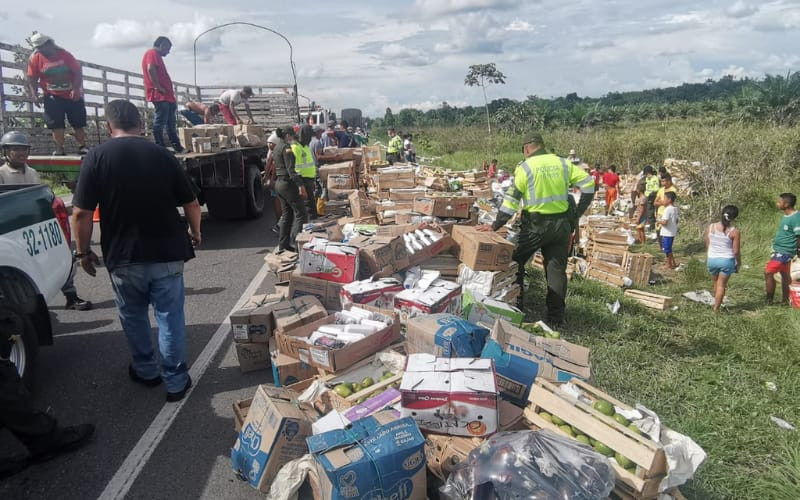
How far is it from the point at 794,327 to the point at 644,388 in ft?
10.1

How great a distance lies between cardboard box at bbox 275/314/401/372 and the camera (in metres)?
3.65

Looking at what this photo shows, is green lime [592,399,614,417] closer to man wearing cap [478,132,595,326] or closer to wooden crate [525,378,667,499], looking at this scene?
wooden crate [525,378,667,499]

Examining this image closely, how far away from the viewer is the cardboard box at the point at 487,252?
5.83 meters

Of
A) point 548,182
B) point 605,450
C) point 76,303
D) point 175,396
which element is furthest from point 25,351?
point 548,182

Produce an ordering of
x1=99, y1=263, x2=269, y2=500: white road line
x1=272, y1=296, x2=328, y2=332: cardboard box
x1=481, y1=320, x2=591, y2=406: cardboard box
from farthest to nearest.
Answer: x1=272, y1=296, x2=328, y2=332: cardboard box, x1=481, y1=320, x2=591, y2=406: cardboard box, x1=99, y1=263, x2=269, y2=500: white road line

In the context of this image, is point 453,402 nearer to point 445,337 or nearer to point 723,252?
point 445,337

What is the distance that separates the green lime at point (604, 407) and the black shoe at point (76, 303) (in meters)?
5.47

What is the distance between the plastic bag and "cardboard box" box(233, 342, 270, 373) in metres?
2.42

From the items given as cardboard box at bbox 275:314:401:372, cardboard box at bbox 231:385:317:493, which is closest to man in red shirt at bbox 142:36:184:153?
cardboard box at bbox 275:314:401:372

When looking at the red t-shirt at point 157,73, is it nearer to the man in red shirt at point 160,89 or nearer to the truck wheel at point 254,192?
the man in red shirt at point 160,89

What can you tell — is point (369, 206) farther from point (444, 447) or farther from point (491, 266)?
point (444, 447)

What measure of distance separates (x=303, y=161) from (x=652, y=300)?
585cm

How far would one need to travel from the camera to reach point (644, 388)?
4707 mm

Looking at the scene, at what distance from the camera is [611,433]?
2.71 metres
